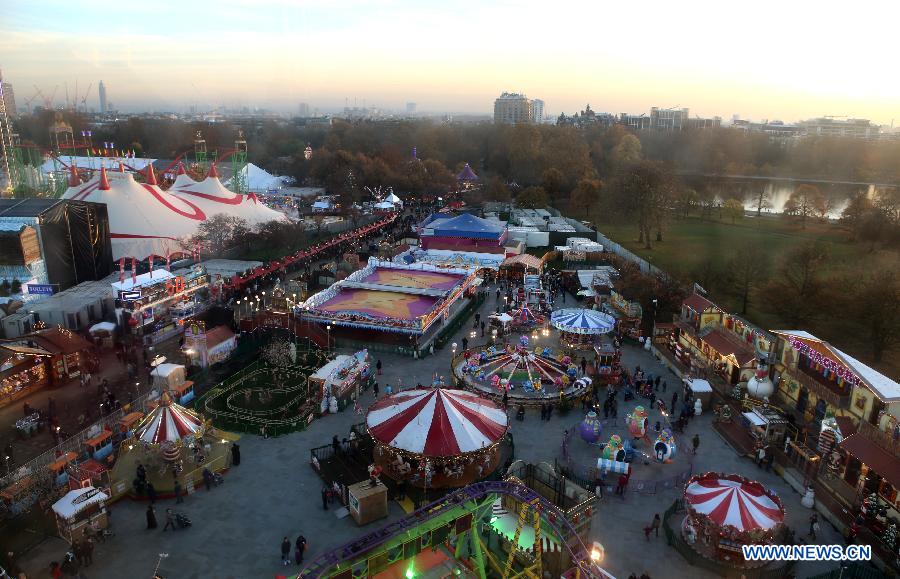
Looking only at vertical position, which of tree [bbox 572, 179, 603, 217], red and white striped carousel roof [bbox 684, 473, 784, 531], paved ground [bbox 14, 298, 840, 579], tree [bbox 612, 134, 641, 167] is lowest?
paved ground [bbox 14, 298, 840, 579]

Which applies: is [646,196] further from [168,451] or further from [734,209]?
[168,451]

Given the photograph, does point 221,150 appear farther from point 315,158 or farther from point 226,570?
point 226,570

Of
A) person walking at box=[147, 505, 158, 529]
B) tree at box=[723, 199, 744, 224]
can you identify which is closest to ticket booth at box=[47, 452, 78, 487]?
person walking at box=[147, 505, 158, 529]

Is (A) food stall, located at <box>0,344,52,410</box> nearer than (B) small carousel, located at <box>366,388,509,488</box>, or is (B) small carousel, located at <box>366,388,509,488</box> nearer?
(B) small carousel, located at <box>366,388,509,488</box>

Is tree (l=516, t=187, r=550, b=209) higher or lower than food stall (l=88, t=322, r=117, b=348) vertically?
higher

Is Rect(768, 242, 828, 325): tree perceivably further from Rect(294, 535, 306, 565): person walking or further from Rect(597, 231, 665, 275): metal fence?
Rect(294, 535, 306, 565): person walking

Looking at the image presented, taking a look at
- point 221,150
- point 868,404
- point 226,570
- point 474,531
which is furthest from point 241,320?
point 221,150

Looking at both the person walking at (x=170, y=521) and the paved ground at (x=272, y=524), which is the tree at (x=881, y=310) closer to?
the paved ground at (x=272, y=524)
